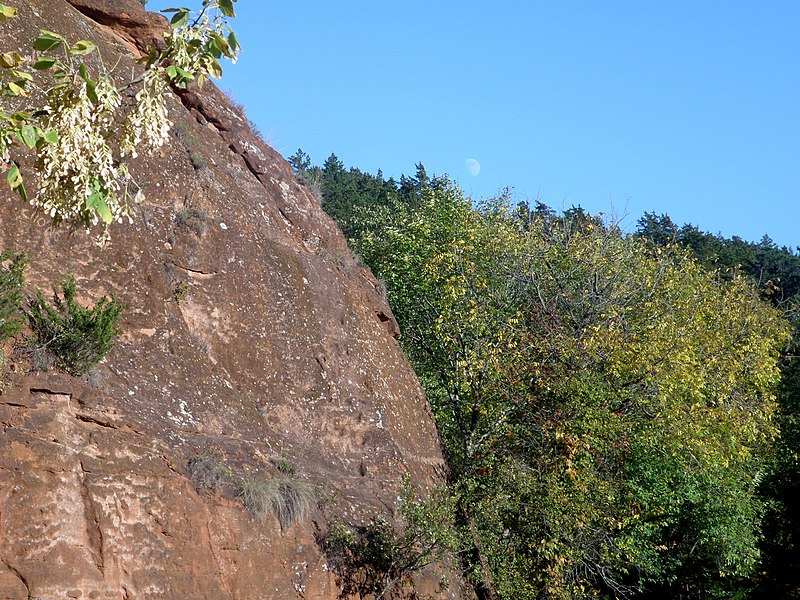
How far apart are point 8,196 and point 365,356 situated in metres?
7.06

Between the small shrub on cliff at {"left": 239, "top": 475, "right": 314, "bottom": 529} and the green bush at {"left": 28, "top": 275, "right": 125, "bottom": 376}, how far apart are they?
2738 millimetres

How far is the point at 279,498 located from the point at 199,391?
2.01 m

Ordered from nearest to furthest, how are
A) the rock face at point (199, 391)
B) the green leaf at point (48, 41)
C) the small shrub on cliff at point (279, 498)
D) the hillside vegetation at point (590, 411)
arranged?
the green leaf at point (48, 41) < the rock face at point (199, 391) < the small shrub on cliff at point (279, 498) < the hillside vegetation at point (590, 411)

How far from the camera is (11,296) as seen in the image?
11055 millimetres

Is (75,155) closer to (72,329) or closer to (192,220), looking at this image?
(72,329)

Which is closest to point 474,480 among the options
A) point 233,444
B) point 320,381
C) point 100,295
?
→ point 320,381

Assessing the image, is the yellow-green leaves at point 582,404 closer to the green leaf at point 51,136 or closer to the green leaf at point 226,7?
the green leaf at point 226,7

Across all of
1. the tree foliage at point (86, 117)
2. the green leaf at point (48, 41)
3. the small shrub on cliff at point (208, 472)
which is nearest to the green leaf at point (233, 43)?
the tree foliage at point (86, 117)

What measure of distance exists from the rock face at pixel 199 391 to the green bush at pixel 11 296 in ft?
1.56

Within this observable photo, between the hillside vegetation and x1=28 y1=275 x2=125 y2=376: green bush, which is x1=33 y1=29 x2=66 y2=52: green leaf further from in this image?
the hillside vegetation

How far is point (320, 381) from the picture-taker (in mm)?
15828

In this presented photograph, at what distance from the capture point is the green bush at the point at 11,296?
10883mm

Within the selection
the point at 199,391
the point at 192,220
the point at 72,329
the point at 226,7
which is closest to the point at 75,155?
the point at 226,7

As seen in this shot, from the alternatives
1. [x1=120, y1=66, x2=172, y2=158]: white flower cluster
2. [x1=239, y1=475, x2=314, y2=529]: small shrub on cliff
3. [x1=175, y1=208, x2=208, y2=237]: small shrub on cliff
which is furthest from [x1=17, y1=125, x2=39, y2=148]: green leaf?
[x1=175, y1=208, x2=208, y2=237]: small shrub on cliff
